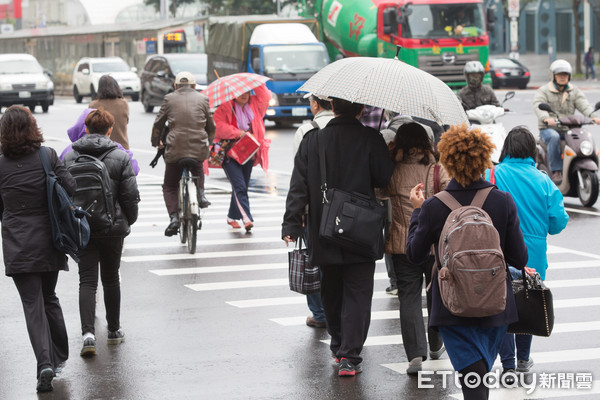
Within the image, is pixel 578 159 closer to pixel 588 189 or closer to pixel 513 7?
pixel 588 189

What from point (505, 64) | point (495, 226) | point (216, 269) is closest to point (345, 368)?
point (495, 226)

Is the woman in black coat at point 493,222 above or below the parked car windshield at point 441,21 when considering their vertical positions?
below

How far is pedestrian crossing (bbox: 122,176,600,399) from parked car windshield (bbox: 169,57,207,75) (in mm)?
21588

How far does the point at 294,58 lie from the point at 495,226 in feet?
81.5

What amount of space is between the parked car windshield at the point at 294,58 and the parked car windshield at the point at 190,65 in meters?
6.78

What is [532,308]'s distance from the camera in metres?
5.83

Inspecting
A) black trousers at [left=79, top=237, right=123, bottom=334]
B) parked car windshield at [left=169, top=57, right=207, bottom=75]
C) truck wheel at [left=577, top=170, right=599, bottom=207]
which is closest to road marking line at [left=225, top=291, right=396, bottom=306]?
black trousers at [left=79, top=237, right=123, bottom=334]

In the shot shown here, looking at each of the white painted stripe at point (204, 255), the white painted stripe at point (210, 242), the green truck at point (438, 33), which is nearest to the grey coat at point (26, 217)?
the white painted stripe at point (204, 255)

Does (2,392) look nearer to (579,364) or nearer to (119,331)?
(119,331)

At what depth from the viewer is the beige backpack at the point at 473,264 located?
194 inches

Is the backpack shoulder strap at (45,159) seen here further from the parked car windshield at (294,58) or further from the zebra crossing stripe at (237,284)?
the parked car windshield at (294,58)

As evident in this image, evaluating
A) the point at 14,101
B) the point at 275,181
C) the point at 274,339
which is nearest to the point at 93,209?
the point at 274,339

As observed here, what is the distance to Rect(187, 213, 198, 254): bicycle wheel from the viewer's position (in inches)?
441

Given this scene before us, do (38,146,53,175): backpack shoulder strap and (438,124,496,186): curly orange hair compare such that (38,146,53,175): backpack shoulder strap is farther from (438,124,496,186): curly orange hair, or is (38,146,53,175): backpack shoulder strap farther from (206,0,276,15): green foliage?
(206,0,276,15): green foliage
